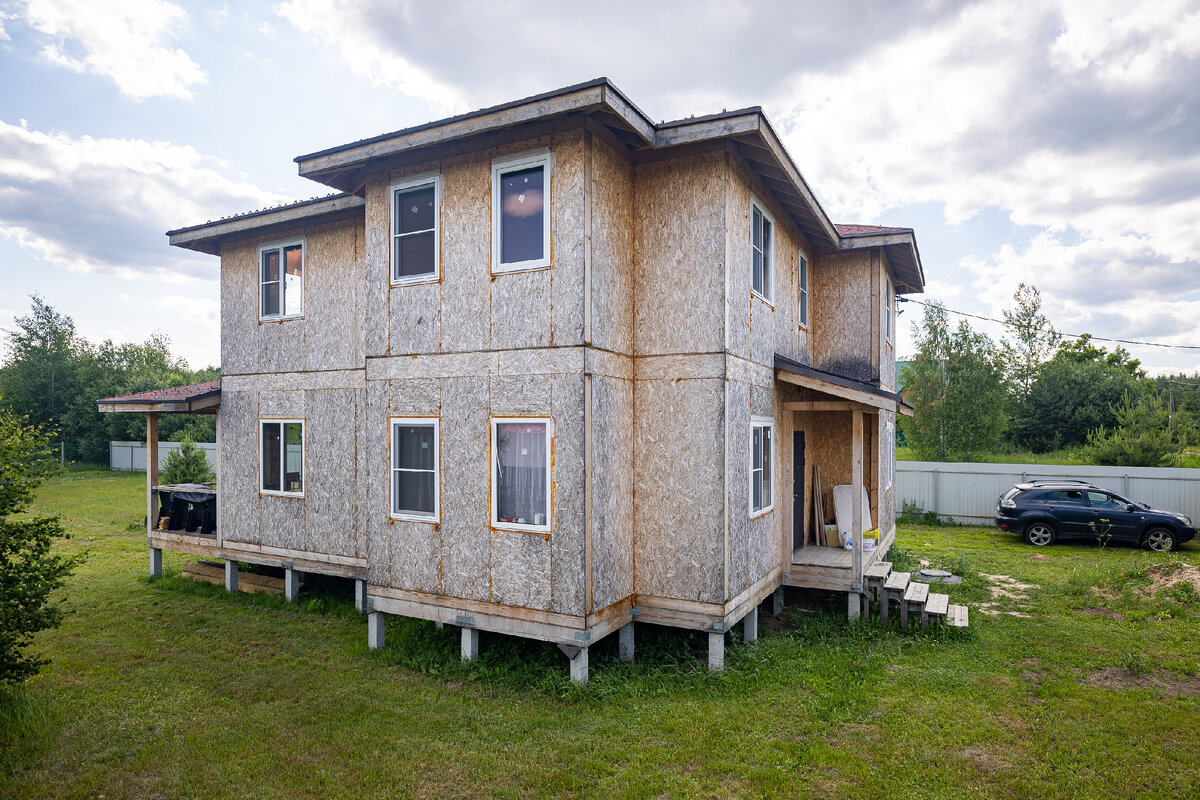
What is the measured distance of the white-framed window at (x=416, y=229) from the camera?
25.8 feet

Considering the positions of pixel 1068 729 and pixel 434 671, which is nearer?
pixel 1068 729

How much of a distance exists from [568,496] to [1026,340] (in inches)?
1394

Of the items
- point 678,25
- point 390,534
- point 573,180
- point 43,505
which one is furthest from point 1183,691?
point 43,505

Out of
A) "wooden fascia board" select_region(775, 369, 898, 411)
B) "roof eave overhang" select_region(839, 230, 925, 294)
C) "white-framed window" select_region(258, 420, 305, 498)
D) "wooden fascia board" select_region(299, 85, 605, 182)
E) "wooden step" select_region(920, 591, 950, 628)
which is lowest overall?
"wooden step" select_region(920, 591, 950, 628)

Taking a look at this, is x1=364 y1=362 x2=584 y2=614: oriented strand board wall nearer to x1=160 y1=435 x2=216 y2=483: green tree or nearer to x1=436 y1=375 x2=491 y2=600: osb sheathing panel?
x1=436 y1=375 x2=491 y2=600: osb sheathing panel

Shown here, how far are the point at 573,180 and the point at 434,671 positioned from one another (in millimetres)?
6070

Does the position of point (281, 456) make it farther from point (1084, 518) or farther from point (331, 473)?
point (1084, 518)

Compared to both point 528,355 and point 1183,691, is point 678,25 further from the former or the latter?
point 1183,691

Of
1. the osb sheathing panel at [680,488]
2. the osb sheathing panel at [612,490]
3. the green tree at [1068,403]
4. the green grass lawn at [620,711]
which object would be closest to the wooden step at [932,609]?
the green grass lawn at [620,711]

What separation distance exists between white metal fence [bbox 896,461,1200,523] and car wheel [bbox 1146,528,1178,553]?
8.69 feet

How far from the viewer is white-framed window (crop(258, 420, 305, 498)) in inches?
426

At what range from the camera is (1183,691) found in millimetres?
6836

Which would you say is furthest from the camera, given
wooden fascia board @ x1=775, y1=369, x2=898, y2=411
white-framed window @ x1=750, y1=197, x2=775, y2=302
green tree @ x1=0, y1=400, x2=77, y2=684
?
wooden fascia board @ x1=775, y1=369, x2=898, y2=411

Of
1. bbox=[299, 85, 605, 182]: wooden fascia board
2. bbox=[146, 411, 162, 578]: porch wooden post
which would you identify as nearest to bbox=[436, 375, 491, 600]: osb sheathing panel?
bbox=[299, 85, 605, 182]: wooden fascia board
